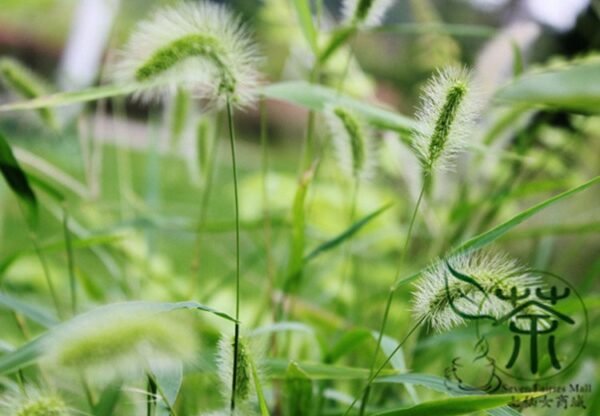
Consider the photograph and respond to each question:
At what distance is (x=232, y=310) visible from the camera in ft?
4.12

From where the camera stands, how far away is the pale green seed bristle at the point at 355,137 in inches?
24.0

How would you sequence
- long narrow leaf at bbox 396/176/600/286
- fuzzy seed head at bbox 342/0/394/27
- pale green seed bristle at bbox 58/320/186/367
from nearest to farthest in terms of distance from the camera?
1. pale green seed bristle at bbox 58/320/186/367
2. long narrow leaf at bbox 396/176/600/286
3. fuzzy seed head at bbox 342/0/394/27

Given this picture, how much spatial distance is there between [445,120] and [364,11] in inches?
10.6

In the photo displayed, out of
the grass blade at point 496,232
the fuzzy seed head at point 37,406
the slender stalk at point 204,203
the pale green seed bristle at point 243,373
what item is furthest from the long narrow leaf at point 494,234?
the slender stalk at point 204,203

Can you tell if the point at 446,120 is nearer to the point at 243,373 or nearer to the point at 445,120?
the point at 445,120

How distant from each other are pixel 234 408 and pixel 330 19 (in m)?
0.93

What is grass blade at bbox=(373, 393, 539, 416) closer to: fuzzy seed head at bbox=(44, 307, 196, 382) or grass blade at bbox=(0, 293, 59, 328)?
fuzzy seed head at bbox=(44, 307, 196, 382)

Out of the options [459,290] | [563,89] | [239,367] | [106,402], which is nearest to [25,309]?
[106,402]

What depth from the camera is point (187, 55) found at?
1.63 feet

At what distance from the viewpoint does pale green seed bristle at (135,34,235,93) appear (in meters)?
0.49

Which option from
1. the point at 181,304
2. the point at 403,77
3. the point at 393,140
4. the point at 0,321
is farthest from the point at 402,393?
the point at 403,77

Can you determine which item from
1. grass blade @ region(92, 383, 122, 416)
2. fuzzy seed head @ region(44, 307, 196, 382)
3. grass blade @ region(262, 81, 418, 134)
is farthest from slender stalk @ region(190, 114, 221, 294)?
fuzzy seed head @ region(44, 307, 196, 382)

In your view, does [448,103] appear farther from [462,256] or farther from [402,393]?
[402,393]

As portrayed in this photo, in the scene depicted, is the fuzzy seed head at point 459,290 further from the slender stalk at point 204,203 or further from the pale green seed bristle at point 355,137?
the slender stalk at point 204,203
